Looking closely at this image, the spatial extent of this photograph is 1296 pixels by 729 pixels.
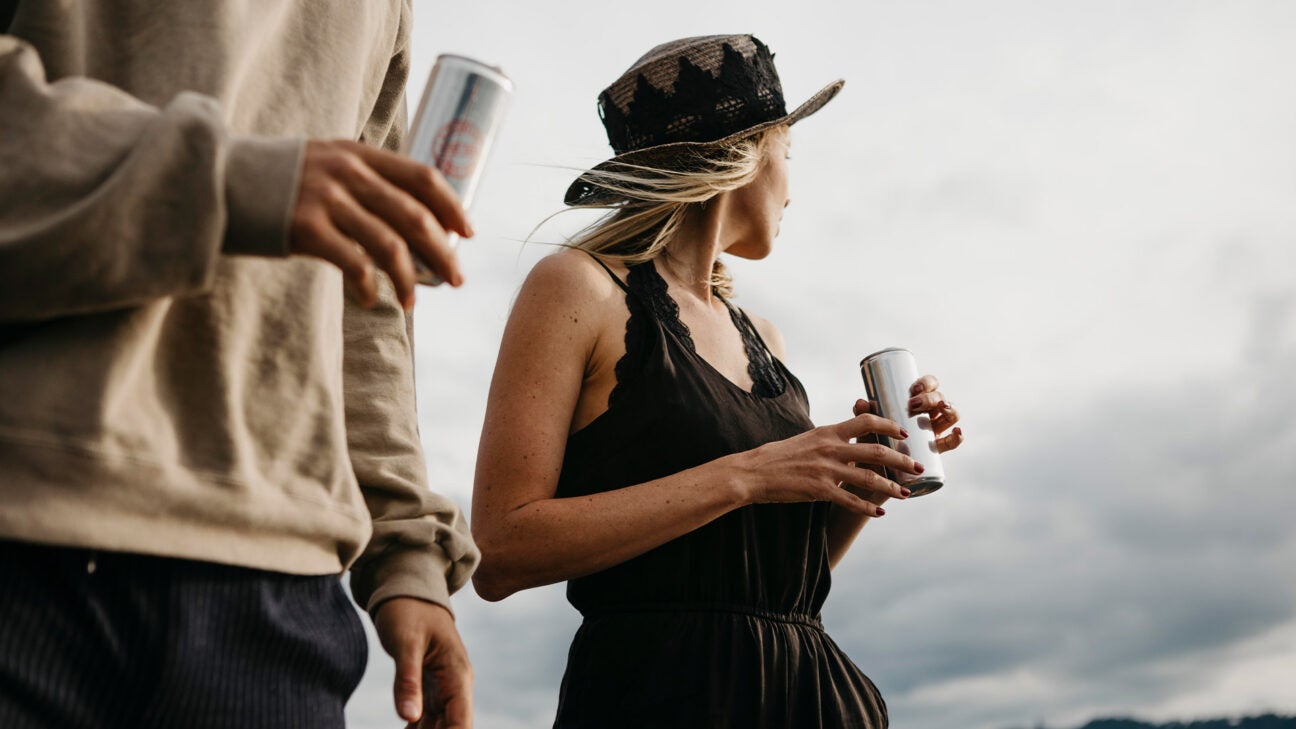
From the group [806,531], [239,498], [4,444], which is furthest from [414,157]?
[806,531]

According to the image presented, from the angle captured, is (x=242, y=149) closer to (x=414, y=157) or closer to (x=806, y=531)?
(x=414, y=157)

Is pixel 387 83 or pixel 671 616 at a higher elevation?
pixel 387 83

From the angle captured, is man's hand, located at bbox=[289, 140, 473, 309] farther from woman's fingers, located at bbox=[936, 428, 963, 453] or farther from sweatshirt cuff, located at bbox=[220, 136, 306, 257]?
woman's fingers, located at bbox=[936, 428, 963, 453]

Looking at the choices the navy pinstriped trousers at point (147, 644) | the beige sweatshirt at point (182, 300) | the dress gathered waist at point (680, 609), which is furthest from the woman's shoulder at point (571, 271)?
the navy pinstriped trousers at point (147, 644)

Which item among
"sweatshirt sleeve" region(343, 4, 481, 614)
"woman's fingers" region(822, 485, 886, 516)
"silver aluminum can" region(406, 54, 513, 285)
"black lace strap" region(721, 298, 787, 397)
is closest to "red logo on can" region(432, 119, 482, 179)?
"silver aluminum can" region(406, 54, 513, 285)

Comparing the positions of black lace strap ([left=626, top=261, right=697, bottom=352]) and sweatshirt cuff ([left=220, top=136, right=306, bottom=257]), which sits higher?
black lace strap ([left=626, top=261, right=697, bottom=352])

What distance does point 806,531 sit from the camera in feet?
9.88

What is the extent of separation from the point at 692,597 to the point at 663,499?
29 centimetres

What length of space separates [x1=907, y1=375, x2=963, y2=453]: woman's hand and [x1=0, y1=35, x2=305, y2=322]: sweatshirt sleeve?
214cm

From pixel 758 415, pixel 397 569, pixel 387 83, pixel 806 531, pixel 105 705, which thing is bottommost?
pixel 105 705

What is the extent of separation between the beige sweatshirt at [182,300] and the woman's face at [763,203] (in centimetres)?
186

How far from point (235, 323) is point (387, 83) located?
0.82m

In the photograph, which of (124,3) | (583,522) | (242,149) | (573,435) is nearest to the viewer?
(242,149)

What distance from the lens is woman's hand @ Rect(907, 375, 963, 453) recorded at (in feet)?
9.76
